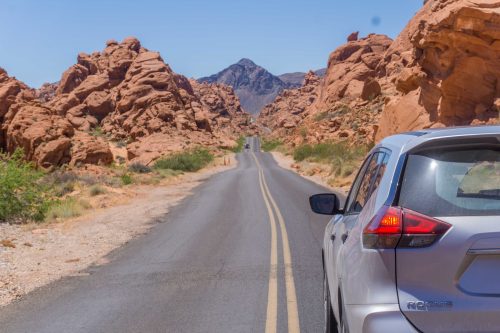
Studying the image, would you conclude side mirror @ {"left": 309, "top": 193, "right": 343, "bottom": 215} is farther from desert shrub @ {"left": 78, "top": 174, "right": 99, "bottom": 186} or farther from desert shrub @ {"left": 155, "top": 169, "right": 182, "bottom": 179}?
desert shrub @ {"left": 155, "top": 169, "right": 182, "bottom": 179}

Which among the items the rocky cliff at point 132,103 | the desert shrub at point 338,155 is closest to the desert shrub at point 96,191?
the desert shrub at point 338,155

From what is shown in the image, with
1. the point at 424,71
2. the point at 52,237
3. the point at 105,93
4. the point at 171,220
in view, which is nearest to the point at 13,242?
the point at 52,237

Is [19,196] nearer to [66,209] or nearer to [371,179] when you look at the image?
[66,209]

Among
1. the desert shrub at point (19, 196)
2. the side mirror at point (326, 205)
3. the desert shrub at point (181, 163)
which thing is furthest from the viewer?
the desert shrub at point (181, 163)

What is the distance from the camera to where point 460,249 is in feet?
9.60

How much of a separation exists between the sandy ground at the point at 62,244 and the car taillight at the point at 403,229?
6749 mm

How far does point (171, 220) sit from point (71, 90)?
3169 inches

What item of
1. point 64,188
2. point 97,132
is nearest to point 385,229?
point 64,188

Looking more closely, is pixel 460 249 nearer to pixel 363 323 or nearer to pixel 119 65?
pixel 363 323

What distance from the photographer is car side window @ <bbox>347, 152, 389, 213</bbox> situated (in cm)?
376

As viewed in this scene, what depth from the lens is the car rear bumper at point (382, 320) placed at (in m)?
2.94

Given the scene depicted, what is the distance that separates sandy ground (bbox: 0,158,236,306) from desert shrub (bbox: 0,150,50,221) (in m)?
0.94

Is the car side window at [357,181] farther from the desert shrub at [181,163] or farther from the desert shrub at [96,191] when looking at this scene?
the desert shrub at [181,163]

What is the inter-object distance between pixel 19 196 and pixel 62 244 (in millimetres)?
5218
